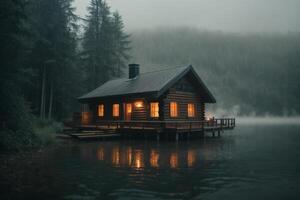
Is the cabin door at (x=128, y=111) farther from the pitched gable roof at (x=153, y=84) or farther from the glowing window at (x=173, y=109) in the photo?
the glowing window at (x=173, y=109)

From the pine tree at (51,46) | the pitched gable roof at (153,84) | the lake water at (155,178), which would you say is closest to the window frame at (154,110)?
the pitched gable roof at (153,84)

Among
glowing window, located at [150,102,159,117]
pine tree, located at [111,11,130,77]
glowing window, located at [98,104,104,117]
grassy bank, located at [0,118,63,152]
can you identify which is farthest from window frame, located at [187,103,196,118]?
pine tree, located at [111,11,130,77]

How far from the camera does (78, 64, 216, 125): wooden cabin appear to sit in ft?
85.9

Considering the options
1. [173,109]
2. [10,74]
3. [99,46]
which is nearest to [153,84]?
[173,109]

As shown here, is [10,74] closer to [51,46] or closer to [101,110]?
[101,110]

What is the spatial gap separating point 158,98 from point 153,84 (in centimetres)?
144

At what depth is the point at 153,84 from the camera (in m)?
26.8

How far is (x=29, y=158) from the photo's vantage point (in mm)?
13938

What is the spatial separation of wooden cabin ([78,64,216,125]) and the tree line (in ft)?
23.0

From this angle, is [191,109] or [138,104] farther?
[191,109]

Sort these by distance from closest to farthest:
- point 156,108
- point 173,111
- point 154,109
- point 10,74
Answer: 1. point 10,74
2. point 156,108
3. point 154,109
4. point 173,111

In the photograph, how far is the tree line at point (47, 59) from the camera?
14.9 m

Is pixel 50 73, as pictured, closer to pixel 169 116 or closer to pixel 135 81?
pixel 135 81

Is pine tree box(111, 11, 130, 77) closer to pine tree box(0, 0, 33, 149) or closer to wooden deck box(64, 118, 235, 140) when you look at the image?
wooden deck box(64, 118, 235, 140)
